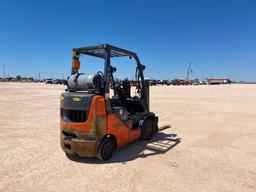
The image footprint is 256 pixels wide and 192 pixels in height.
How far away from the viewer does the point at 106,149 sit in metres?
4.73

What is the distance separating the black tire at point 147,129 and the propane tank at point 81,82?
241 cm

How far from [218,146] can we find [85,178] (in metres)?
4.14

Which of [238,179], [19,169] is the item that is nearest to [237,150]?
[238,179]

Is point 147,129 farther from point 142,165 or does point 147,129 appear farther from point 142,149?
point 142,165

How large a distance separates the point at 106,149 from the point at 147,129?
6.74ft

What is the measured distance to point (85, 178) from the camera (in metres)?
3.94

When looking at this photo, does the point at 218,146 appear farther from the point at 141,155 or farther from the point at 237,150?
the point at 141,155

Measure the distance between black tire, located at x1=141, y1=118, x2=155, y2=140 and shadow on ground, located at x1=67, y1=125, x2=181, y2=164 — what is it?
0.17 metres

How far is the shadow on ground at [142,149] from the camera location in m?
4.89

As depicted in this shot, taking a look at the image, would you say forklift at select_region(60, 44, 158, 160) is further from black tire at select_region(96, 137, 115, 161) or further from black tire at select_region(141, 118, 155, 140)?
black tire at select_region(141, 118, 155, 140)

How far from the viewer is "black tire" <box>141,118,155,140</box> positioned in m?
6.21

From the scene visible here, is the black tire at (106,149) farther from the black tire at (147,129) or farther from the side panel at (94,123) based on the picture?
the black tire at (147,129)

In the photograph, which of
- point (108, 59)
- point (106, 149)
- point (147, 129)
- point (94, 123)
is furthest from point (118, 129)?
point (108, 59)

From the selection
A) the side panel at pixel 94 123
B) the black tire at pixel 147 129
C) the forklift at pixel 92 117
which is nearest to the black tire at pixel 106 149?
the forklift at pixel 92 117
